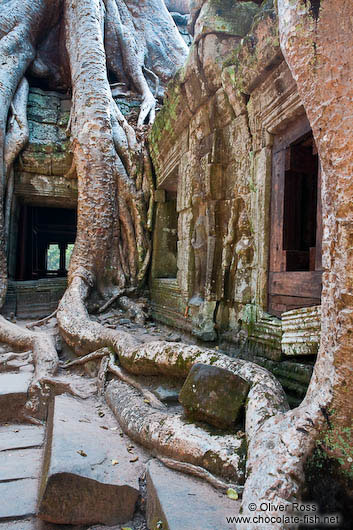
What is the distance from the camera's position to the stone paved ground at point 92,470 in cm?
126

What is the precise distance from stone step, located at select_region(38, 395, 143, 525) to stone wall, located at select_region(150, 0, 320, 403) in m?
1.00

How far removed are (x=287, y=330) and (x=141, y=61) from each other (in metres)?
7.94

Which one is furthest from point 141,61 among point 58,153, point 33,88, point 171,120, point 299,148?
point 299,148

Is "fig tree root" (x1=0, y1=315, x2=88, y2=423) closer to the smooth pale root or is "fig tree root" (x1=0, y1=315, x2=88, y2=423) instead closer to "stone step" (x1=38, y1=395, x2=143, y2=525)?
the smooth pale root

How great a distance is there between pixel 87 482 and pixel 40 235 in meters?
12.3

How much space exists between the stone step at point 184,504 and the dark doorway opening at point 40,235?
6.52 metres

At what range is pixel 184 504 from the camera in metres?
1.27

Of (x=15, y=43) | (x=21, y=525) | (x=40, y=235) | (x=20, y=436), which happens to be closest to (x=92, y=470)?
(x=21, y=525)

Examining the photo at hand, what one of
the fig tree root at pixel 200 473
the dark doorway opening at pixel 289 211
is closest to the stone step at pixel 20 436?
the fig tree root at pixel 200 473

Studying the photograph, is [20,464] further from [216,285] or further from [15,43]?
[15,43]

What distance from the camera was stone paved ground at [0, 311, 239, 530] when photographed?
4.14ft

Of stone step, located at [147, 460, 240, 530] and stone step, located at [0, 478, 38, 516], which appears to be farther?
stone step, located at [0, 478, 38, 516]

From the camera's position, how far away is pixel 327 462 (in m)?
1.16

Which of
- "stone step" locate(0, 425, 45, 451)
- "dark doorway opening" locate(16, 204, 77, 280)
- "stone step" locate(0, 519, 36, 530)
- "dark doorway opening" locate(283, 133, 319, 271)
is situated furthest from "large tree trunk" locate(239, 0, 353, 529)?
"dark doorway opening" locate(16, 204, 77, 280)
